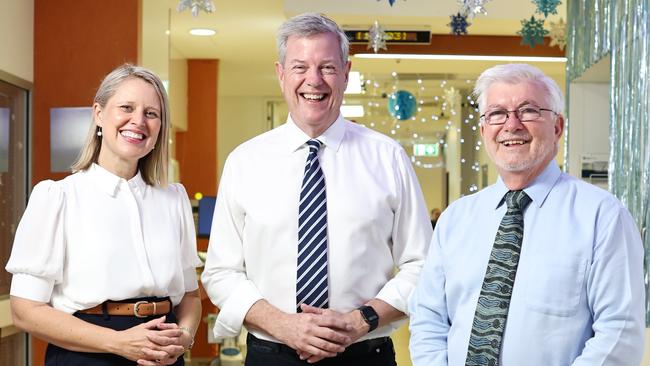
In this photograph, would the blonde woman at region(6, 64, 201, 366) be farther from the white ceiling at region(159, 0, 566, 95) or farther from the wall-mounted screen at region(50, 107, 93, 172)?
the white ceiling at region(159, 0, 566, 95)

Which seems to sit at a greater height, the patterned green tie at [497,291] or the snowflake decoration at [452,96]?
the snowflake decoration at [452,96]

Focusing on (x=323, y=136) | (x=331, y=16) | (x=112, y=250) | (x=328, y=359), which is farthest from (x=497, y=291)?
(x=331, y=16)

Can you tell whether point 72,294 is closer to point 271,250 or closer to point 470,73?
point 271,250

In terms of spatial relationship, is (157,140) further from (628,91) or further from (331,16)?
(331,16)

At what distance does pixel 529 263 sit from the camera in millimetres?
2045

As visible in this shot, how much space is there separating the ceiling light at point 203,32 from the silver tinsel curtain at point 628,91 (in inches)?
194

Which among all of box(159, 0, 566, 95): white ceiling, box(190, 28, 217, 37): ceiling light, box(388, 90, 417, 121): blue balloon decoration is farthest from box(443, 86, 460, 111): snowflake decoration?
box(190, 28, 217, 37): ceiling light

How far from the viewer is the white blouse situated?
2.32 metres

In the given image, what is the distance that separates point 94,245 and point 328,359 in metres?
0.71

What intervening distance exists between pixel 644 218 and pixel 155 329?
2.93 m

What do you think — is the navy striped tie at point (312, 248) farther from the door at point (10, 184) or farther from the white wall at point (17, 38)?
the white wall at point (17, 38)

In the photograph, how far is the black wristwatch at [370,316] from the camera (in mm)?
2404

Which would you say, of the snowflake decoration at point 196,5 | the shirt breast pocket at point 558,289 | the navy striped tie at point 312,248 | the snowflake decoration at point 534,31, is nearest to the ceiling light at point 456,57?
the snowflake decoration at point 534,31

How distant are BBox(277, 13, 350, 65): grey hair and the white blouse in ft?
1.86
